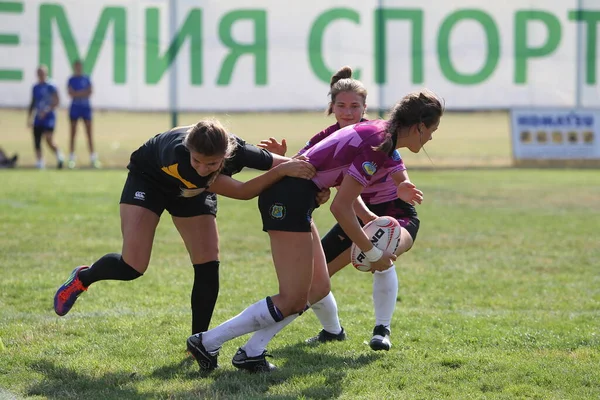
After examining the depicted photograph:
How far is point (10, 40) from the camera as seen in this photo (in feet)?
58.5

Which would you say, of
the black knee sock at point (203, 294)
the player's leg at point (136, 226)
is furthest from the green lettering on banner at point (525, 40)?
the player's leg at point (136, 226)

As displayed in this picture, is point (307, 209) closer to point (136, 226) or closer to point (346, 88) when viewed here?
point (136, 226)

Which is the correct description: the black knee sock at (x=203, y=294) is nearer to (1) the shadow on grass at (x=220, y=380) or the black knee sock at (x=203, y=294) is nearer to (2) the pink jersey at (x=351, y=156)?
(1) the shadow on grass at (x=220, y=380)

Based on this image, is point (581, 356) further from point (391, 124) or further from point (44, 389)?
point (44, 389)

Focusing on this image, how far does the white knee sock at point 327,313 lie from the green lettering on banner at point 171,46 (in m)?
13.7

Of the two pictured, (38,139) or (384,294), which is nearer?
(384,294)

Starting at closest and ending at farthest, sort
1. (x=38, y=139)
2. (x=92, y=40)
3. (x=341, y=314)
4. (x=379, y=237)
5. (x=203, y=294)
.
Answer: (x=379, y=237) → (x=203, y=294) → (x=341, y=314) → (x=38, y=139) → (x=92, y=40)

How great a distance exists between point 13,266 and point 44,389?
11.6 ft

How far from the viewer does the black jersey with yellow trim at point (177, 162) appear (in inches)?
179

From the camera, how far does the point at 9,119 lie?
4409 centimetres

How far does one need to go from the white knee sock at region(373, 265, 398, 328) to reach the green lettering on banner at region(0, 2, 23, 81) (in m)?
14.4

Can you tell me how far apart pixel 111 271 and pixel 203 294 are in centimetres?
58

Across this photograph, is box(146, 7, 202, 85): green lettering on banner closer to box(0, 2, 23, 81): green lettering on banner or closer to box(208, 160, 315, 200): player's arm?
box(0, 2, 23, 81): green lettering on banner

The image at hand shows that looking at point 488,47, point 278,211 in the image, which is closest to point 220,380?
point 278,211
